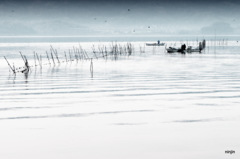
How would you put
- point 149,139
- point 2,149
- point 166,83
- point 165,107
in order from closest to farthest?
1. point 2,149
2. point 149,139
3. point 165,107
4. point 166,83

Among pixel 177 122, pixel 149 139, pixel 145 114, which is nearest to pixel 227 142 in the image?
pixel 149 139

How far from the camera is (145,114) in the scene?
18.2 m

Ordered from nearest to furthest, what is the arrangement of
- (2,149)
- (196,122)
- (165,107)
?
1. (2,149)
2. (196,122)
3. (165,107)

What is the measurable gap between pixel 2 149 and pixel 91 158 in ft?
7.94

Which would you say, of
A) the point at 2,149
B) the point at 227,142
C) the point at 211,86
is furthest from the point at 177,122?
the point at 211,86

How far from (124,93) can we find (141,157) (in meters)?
13.7

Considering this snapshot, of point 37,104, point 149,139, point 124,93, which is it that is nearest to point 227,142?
point 149,139

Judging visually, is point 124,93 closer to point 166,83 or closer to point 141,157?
point 166,83

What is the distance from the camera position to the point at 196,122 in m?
16.4

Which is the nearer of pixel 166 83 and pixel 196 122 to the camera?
pixel 196 122

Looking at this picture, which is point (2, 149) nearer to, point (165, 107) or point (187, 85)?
point (165, 107)

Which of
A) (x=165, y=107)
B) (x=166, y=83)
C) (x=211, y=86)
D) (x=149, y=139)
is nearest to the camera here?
(x=149, y=139)

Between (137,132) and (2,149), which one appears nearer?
(2,149)

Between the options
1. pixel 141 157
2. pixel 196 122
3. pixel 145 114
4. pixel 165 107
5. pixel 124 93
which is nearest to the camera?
pixel 141 157
